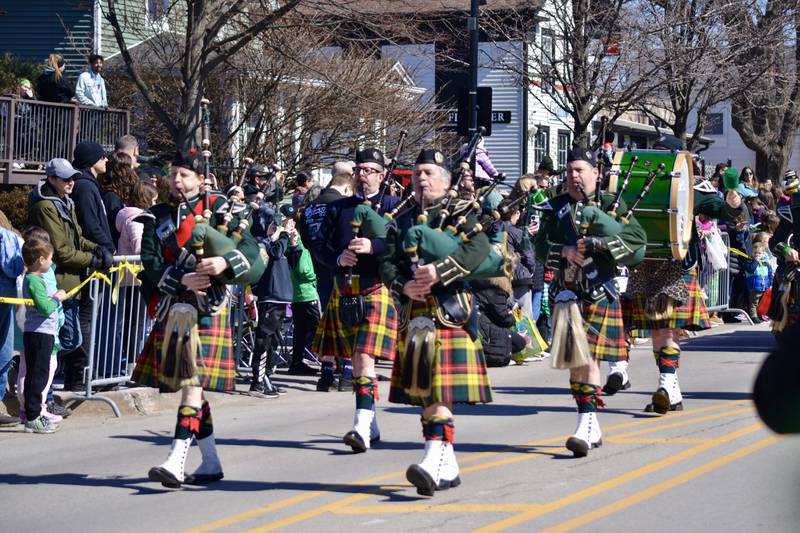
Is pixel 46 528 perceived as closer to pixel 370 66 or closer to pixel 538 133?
pixel 370 66

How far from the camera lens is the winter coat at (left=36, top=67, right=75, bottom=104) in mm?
20547

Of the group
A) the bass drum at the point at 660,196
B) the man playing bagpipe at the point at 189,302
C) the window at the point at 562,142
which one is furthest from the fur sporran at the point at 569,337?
the window at the point at 562,142

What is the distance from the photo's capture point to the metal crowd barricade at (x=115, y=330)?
35.7ft

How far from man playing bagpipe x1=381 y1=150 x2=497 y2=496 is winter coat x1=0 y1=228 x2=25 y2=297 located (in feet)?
11.7

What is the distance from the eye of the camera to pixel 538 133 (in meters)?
41.9

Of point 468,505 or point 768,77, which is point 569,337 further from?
point 768,77

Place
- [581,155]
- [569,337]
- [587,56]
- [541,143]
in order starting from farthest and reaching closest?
[541,143] < [587,56] < [581,155] < [569,337]

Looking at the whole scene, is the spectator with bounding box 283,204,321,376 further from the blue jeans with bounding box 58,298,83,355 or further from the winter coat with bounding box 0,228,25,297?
the winter coat with bounding box 0,228,25,297

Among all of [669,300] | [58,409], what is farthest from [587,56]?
[58,409]

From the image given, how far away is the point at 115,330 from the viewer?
11188 mm

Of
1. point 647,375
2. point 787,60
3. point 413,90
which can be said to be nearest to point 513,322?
point 647,375

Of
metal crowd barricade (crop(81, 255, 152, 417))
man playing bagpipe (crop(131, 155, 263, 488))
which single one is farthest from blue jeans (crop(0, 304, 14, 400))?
man playing bagpipe (crop(131, 155, 263, 488))

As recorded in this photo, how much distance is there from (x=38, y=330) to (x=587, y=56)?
16767 mm

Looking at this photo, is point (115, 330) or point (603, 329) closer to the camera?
point (603, 329)
